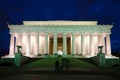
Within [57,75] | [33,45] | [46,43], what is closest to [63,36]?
[46,43]

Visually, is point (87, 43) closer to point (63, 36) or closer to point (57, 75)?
point (63, 36)

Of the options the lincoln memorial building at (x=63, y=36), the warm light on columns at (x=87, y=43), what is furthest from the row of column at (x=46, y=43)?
the warm light on columns at (x=87, y=43)

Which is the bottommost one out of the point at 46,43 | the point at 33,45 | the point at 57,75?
the point at 57,75

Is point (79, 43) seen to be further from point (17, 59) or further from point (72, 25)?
point (17, 59)

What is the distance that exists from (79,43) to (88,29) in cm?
634

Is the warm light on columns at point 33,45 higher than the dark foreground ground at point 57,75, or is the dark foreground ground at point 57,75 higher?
the warm light on columns at point 33,45

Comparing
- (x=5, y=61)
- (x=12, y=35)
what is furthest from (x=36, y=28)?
(x=5, y=61)

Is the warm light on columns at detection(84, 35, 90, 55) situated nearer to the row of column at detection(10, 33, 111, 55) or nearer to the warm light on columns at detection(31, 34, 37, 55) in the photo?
the row of column at detection(10, 33, 111, 55)

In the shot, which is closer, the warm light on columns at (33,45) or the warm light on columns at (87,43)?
the warm light on columns at (87,43)

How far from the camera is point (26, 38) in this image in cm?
7612

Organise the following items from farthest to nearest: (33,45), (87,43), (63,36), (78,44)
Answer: (78,44), (33,45), (87,43), (63,36)

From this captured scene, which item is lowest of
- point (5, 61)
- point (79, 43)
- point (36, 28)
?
point (5, 61)

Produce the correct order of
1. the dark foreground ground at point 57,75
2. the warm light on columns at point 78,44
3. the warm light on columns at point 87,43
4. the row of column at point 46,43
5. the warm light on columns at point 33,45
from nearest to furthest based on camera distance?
1. the dark foreground ground at point 57,75
2. the row of column at point 46,43
3. the warm light on columns at point 87,43
4. the warm light on columns at point 33,45
5. the warm light on columns at point 78,44

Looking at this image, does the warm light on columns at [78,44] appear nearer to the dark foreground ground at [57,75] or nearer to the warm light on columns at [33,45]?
the warm light on columns at [33,45]
